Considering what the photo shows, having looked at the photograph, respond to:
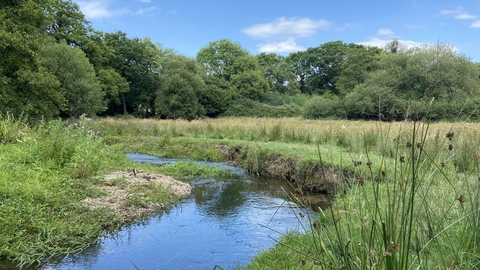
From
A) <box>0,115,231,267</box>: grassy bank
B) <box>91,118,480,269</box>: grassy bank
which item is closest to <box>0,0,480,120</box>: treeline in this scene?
<box>91,118,480,269</box>: grassy bank

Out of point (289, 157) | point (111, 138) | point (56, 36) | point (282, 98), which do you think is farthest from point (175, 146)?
point (282, 98)

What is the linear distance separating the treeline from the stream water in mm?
7800

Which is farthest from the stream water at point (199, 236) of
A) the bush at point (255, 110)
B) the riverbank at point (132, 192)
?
the bush at point (255, 110)

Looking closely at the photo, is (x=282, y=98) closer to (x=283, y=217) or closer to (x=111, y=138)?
(x=111, y=138)

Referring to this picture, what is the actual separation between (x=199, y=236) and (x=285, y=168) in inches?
150

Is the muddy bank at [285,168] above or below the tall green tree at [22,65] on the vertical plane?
below

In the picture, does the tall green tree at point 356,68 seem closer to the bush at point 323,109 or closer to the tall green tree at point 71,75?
the bush at point 323,109

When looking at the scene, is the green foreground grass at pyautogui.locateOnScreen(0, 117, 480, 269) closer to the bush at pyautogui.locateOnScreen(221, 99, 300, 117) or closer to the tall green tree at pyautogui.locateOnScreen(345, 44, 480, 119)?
the tall green tree at pyautogui.locateOnScreen(345, 44, 480, 119)

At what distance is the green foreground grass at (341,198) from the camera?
158cm

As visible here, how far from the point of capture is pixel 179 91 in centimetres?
3278

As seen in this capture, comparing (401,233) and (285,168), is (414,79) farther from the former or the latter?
(401,233)

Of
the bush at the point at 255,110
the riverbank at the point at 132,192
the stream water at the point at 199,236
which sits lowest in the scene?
the stream water at the point at 199,236

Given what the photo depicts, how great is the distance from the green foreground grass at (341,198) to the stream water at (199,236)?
0.35 metres

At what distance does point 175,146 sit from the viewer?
40.0ft
